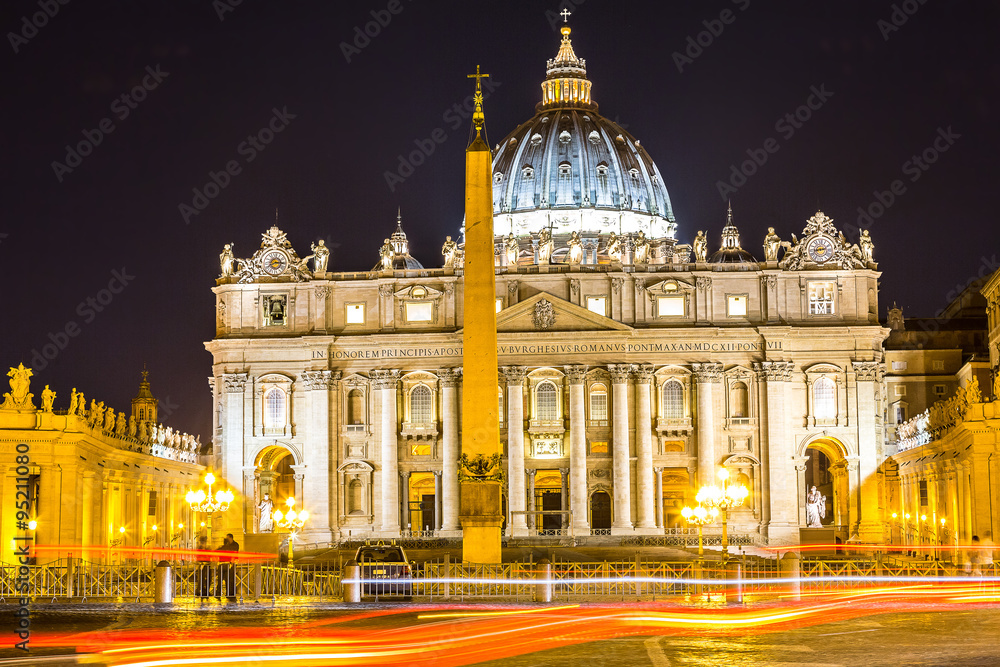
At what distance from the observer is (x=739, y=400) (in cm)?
8325

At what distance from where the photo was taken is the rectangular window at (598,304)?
84.1 m

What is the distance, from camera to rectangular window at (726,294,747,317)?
8362 centimetres

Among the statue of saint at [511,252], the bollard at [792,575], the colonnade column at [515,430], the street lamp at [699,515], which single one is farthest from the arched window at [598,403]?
the bollard at [792,575]

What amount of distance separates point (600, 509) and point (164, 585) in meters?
57.3

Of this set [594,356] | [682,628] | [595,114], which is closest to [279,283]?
[594,356]

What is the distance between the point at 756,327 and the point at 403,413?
70.1 ft

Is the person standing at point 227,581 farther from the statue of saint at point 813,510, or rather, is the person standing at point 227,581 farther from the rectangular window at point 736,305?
the rectangular window at point 736,305

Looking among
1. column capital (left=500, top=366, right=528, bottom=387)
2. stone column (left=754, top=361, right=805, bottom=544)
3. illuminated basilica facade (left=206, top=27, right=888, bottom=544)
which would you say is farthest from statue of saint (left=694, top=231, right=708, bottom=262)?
column capital (left=500, top=366, right=528, bottom=387)

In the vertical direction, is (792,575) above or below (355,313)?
below

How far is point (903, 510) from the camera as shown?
7550cm

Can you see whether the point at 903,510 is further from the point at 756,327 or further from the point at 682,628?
the point at 682,628

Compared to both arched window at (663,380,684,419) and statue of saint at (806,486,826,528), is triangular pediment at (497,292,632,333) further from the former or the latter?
statue of saint at (806,486,826,528)

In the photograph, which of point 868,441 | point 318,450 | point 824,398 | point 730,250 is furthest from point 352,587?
point 730,250

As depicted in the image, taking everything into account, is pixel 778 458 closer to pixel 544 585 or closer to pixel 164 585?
pixel 544 585
